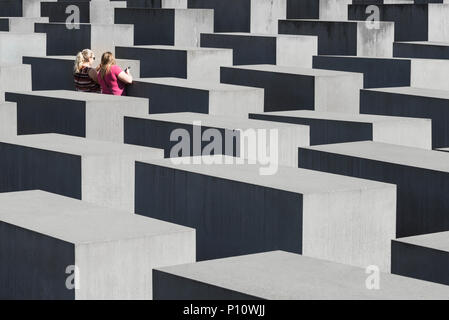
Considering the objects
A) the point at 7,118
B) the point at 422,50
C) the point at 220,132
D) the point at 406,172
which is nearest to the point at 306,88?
the point at 220,132

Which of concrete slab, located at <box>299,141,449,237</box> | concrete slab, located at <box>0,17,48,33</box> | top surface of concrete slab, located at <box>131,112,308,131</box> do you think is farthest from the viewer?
concrete slab, located at <box>0,17,48,33</box>

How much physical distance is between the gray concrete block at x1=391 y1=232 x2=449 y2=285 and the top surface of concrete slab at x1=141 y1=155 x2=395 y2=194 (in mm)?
695

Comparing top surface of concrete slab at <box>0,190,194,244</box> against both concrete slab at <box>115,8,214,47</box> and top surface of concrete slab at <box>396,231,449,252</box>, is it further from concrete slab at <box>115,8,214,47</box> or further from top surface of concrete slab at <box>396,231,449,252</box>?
concrete slab at <box>115,8,214,47</box>

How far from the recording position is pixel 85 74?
13070 mm

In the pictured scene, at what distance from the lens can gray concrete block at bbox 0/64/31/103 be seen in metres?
13.7

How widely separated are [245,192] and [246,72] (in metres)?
6.55

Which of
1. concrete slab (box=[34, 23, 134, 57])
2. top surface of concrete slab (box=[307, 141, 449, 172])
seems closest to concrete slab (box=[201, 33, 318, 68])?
concrete slab (box=[34, 23, 134, 57])

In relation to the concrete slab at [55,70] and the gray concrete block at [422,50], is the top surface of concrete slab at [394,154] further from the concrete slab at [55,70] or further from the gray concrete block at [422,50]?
the gray concrete block at [422,50]

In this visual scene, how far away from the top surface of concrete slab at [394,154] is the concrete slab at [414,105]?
230 centimetres

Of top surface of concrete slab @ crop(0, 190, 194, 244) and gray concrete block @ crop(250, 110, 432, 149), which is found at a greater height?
gray concrete block @ crop(250, 110, 432, 149)

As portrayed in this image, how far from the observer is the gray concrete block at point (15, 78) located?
45.0 feet

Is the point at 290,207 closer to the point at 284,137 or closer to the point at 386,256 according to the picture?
the point at 386,256

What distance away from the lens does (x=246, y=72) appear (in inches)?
544

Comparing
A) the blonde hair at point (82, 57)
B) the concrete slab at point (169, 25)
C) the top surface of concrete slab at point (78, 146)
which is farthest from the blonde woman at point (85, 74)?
the concrete slab at point (169, 25)
